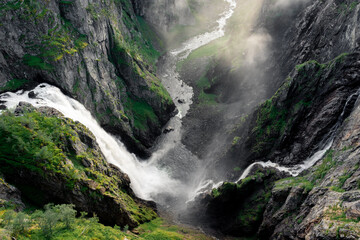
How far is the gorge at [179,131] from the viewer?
29.0m

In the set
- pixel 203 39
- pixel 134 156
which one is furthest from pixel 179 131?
pixel 203 39

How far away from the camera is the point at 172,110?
278ft

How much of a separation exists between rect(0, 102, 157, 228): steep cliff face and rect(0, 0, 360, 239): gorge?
6.2 inches

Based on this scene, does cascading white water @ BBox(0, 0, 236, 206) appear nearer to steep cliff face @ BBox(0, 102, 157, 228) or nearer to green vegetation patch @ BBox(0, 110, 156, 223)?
steep cliff face @ BBox(0, 102, 157, 228)

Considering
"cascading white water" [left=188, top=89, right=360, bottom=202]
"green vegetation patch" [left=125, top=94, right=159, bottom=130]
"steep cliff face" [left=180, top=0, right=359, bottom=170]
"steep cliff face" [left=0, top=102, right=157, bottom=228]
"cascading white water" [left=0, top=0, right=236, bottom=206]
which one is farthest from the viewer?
"green vegetation patch" [left=125, top=94, right=159, bottom=130]

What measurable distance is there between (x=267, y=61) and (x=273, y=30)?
451 inches

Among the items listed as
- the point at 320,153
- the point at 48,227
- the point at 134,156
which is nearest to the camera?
the point at 48,227

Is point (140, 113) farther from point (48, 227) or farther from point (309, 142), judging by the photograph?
point (48, 227)

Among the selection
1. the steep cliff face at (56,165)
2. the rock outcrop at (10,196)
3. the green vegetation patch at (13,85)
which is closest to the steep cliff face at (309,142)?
the steep cliff face at (56,165)

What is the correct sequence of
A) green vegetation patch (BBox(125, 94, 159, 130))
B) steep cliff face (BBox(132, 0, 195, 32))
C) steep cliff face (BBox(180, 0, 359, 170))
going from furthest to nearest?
1. steep cliff face (BBox(132, 0, 195, 32))
2. green vegetation patch (BBox(125, 94, 159, 130))
3. steep cliff face (BBox(180, 0, 359, 170))

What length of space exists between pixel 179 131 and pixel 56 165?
163ft

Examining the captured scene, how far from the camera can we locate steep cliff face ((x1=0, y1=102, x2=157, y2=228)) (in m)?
28.2

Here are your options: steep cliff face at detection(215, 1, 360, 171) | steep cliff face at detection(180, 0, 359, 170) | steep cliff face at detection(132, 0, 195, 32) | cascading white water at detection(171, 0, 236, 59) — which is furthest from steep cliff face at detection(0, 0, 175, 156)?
cascading white water at detection(171, 0, 236, 59)

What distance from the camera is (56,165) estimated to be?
30.5 meters
